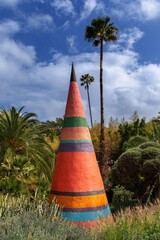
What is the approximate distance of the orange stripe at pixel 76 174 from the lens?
22.4 ft

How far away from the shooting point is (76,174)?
22.6ft

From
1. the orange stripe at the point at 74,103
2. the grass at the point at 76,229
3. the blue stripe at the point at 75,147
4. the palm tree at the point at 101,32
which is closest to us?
the grass at the point at 76,229

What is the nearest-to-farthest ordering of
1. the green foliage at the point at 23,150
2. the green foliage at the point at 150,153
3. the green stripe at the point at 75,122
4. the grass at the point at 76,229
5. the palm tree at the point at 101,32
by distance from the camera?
the grass at the point at 76,229 → the green stripe at the point at 75,122 → the green foliage at the point at 23,150 → the green foliage at the point at 150,153 → the palm tree at the point at 101,32

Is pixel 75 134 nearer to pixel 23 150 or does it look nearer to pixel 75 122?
pixel 75 122

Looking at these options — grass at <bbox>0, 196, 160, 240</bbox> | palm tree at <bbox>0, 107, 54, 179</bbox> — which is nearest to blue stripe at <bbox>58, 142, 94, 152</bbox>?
grass at <bbox>0, 196, 160, 240</bbox>

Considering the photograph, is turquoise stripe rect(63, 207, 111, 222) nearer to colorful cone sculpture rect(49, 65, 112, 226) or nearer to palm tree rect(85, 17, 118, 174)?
colorful cone sculpture rect(49, 65, 112, 226)

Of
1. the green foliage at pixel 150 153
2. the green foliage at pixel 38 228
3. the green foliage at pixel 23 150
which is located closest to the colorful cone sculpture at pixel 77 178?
the green foliage at pixel 38 228

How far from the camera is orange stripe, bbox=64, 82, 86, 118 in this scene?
7441 millimetres

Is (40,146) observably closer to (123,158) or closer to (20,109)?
(20,109)

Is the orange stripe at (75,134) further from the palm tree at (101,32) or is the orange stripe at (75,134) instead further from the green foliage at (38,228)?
the palm tree at (101,32)

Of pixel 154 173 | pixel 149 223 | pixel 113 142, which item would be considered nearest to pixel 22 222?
pixel 149 223

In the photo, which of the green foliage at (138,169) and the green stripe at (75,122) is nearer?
the green stripe at (75,122)

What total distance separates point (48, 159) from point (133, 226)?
29.0 ft

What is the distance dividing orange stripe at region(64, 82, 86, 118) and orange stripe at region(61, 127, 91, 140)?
334 mm
